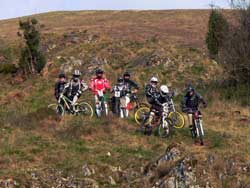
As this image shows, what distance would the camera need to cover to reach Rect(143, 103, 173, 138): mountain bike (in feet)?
60.4

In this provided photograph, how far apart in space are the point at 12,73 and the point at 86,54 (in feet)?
18.9

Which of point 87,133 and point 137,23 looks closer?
point 87,133

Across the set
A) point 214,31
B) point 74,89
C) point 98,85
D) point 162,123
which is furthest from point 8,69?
point 162,123

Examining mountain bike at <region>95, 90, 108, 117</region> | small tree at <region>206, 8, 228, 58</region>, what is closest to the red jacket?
mountain bike at <region>95, 90, 108, 117</region>

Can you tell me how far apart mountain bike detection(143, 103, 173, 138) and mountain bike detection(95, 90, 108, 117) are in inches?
109

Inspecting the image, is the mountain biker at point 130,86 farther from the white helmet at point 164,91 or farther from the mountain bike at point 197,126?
the mountain bike at point 197,126

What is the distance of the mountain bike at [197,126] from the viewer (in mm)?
17602

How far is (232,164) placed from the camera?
46.3 feet

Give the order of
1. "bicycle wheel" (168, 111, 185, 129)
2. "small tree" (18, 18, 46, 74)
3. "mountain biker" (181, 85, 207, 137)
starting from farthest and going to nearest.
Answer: "small tree" (18, 18, 46, 74) → "bicycle wheel" (168, 111, 185, 129) → "mountain biker" (181, 85, 207, 137)

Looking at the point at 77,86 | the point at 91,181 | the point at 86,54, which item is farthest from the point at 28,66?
the point at 91,181

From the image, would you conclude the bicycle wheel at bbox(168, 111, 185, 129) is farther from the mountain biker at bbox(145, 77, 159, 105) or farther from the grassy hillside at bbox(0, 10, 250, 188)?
the mountain biker at bbox(145, 77, 159, 105)

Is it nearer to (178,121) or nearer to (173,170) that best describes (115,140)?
(178,121)

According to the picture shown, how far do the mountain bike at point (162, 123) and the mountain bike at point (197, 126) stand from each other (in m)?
0.94

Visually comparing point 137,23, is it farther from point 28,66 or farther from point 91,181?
point 91,181
